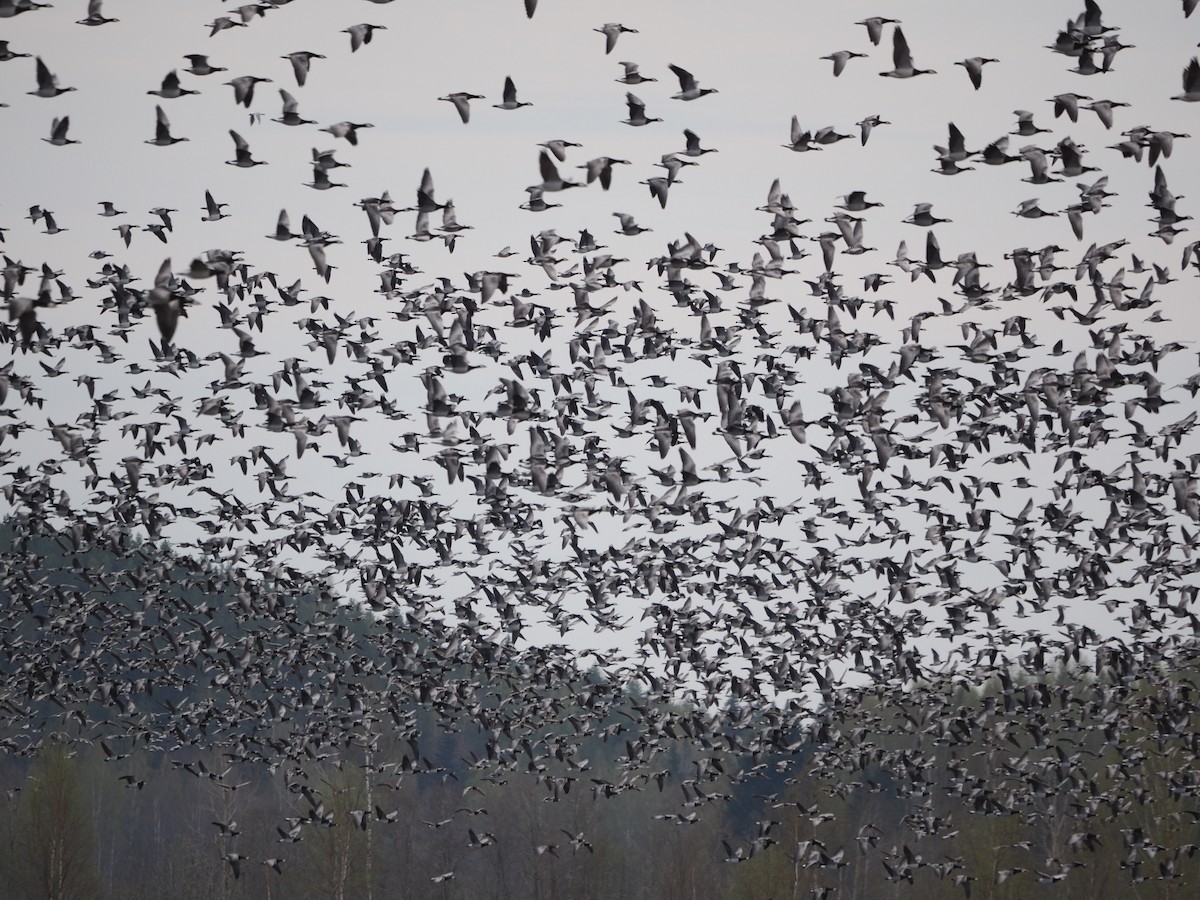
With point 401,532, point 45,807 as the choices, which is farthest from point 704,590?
point 45,807

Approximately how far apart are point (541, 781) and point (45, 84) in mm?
36264

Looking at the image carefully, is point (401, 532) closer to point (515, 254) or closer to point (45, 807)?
point (515, 254)

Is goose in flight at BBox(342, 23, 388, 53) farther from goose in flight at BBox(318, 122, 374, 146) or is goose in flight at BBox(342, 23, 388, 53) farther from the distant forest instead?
the distant forest

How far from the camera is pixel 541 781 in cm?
6316

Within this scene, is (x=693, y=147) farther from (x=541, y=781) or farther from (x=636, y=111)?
(x=541, y=781)

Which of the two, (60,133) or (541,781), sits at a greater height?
(60,133)

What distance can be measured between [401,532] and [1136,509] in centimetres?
2086

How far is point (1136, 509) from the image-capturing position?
142 feet

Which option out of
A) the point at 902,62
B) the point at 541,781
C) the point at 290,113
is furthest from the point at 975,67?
the point at 541,781

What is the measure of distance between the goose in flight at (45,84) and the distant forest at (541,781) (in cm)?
1560

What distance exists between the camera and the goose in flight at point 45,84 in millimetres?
33906

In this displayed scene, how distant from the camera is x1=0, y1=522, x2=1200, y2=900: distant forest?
51.7 metres

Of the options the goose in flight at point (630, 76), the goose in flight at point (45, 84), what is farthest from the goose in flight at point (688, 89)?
the goose in flight at point (45, 84)

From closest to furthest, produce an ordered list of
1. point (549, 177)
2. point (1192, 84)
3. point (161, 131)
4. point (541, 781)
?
1. point (1192, 84)
2. point (549, 177)
3. point (161, 131)
4. point (541, 781)
